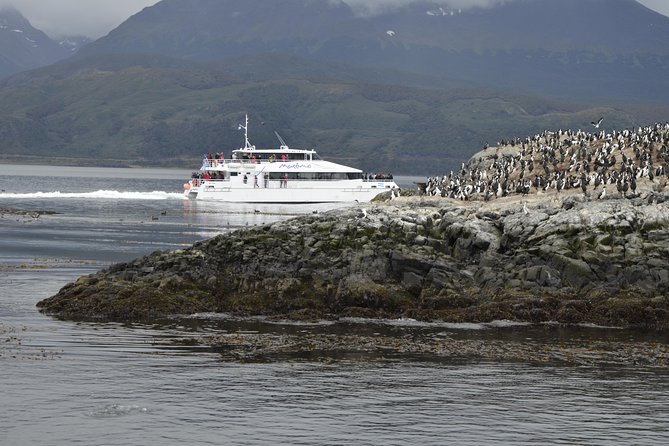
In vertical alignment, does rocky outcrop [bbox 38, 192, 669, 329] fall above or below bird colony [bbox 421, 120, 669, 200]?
below

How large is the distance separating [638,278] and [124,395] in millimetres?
20119

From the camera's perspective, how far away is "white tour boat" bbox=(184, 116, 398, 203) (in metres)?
120

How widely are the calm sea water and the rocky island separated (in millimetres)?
1661

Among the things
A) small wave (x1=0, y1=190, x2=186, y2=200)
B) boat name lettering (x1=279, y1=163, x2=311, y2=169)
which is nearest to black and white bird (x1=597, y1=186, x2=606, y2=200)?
boat name lettering (x1=279, y1=163, x2=311, y2=169)

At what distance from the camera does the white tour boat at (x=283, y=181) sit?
395ft

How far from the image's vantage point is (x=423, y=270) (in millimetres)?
38656

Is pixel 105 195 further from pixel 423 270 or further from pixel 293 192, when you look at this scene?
pixel 423 270

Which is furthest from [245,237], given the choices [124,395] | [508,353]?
[124,395]

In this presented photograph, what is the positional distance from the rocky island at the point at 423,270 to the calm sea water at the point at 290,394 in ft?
5.45

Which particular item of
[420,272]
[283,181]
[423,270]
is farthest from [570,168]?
[283,181]

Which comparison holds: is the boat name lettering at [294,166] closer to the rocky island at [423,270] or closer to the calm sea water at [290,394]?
the rocky island at [423,270]

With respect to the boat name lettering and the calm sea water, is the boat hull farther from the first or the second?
the calm sea water

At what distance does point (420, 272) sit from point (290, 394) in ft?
45.0

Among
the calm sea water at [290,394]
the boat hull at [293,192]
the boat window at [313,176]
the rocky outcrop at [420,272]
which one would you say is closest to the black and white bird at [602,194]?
the rocky outcrop at [420,272]
